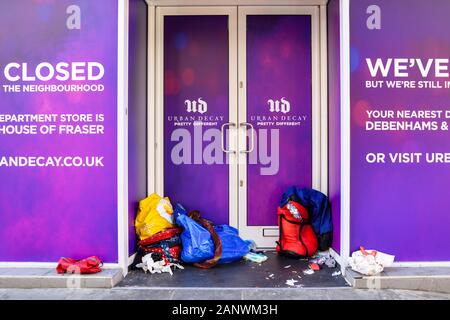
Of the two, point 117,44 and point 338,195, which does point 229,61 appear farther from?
point 338,195

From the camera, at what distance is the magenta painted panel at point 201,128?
14.6ft

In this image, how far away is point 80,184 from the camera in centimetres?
356

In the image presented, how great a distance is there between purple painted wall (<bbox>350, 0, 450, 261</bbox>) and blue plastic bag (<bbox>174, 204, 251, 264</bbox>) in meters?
1.09

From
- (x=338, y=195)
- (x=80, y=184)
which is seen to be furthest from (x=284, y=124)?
(x=80, y=184)

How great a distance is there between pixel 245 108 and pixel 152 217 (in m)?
1.47

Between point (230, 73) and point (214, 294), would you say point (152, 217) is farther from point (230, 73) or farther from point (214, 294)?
point (230, 73)

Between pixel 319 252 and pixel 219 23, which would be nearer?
pixel 319 252

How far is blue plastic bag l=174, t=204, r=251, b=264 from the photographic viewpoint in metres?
3.81

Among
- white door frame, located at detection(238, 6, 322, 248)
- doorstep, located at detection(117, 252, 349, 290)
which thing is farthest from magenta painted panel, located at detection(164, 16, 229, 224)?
doorstep, located at detection(117, 252, 349, 290)

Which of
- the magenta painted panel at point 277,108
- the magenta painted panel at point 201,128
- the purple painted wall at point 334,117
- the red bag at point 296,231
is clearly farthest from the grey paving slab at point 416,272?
the magenta painted panel at point 201,128

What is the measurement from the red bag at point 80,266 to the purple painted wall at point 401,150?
6.86 ft

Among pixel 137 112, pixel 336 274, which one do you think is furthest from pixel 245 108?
pixel 336 274
